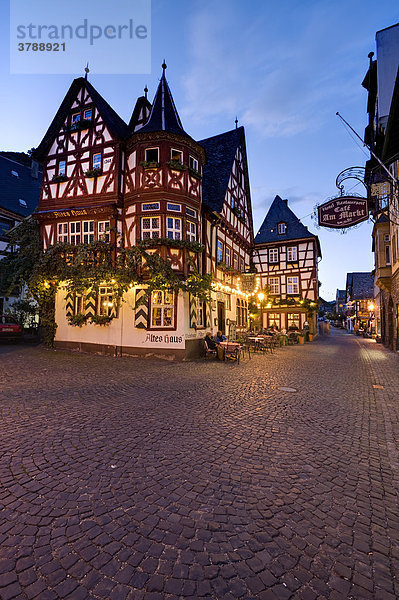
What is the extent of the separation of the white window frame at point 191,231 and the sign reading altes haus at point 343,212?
747 centimetres

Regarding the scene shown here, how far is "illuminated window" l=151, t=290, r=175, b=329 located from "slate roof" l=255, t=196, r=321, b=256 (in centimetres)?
2135

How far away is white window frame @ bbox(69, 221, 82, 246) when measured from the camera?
1574 centimetres

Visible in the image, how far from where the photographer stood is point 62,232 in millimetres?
16078

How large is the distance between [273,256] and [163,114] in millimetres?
20552

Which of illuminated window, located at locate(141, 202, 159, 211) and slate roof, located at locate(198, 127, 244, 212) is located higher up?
slate roof, located at locate(198, 127, 244, 212)

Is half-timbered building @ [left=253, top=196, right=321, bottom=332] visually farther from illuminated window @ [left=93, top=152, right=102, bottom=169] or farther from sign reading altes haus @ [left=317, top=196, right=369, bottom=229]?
sign reading altes haus @ [left=317, top=196, right=369, bottom=229]

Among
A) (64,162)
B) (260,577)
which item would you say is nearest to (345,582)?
(260,577)

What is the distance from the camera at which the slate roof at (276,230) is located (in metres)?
30.9

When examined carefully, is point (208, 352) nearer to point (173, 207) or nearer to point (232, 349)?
point (232, 349)

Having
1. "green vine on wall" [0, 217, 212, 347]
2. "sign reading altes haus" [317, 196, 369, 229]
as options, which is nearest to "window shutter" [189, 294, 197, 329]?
"green vine on wall" [0, 217, 212, 347]

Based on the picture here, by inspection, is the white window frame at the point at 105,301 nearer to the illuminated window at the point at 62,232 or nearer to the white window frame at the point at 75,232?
the white window frame at the point at 75,232

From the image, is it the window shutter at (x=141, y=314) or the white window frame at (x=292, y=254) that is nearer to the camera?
the window shutter at (x=141, y=314)

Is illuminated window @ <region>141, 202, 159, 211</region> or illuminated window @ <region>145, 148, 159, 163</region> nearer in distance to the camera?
illuminated window @ <region>141, 202, 159, 211</region>

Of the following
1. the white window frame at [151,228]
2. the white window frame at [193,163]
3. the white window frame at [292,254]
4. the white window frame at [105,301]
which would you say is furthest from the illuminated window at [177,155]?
the white window frame at [292,254]
